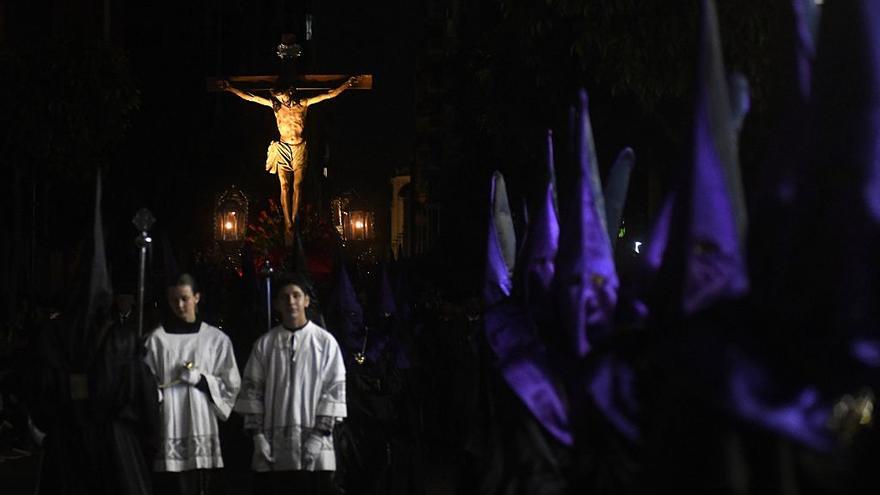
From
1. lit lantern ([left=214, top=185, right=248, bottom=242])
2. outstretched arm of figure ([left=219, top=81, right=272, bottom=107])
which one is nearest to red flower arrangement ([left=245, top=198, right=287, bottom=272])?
lit lantern ([left=214, top=185, right=248, bottom=242])

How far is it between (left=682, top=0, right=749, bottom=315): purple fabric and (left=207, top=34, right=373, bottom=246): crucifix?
21.4 metres

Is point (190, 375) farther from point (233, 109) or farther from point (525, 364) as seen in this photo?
point (233, 109)

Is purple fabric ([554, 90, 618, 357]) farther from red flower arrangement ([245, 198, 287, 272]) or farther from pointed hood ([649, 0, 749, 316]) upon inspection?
red flower arrangement ([245, 198, 287, 272])

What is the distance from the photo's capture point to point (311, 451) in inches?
391

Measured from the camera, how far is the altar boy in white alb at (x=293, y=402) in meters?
9.94

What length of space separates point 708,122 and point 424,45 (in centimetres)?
7664

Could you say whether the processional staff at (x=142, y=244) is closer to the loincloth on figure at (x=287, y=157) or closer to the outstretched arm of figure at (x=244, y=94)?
the loincloth on figure at (x=287, y=157)

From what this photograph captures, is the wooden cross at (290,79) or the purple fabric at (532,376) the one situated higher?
the wooden cross at (290,79)

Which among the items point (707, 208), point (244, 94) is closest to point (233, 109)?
A: point (244, 94)

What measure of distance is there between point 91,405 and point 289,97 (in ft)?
57.3

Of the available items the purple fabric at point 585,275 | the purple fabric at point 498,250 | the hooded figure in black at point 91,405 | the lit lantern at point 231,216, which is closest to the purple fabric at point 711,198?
the purple fabric at point 585,275

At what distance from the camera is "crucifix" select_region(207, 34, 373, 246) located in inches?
1053

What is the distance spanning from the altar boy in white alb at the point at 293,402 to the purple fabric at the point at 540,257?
2401mm

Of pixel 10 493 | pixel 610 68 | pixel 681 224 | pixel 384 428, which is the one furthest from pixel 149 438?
pixel 681 224
